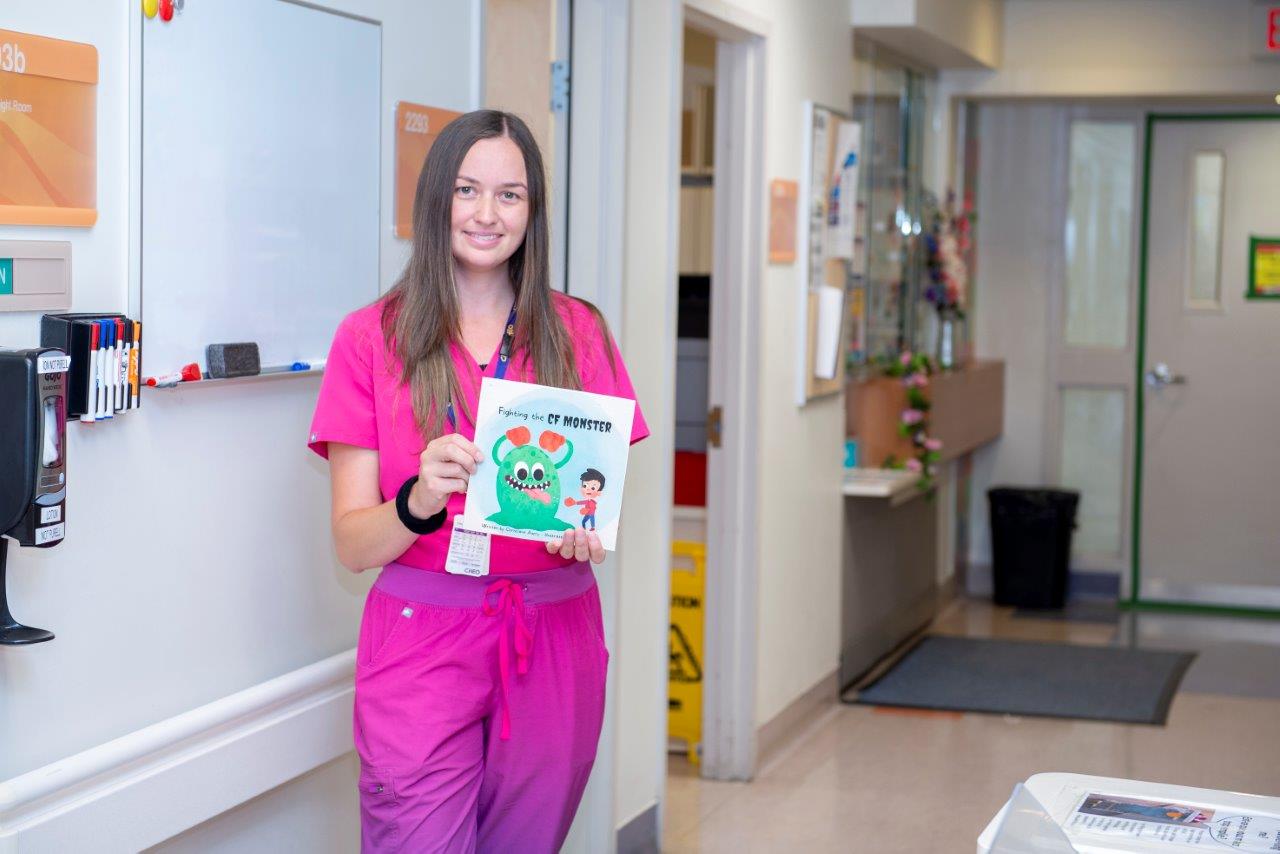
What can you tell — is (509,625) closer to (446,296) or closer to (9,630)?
(446,296)

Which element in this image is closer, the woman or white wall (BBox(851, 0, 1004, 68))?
the woman

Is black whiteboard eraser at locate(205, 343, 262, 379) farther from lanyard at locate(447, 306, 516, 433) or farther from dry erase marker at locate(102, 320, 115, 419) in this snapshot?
lanyard at locate(447, 306, 516, 433)

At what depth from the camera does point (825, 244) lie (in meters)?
5.15

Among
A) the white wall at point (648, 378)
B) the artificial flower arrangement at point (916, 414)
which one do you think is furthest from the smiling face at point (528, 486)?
the artificial flower arrangement at point (916, 414)

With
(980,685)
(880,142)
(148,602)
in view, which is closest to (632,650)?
(148,602)

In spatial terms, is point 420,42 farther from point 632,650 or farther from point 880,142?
point 880,142

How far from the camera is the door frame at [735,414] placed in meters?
4.50

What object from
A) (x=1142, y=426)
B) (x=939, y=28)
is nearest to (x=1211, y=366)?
(x=1142, y=426)

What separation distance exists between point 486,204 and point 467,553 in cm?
49

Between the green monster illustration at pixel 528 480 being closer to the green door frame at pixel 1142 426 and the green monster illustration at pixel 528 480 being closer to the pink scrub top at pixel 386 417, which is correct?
the pink scrub top at pixel 386 417

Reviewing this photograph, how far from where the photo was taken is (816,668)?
5324 millimetres

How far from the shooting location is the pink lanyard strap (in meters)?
2.11

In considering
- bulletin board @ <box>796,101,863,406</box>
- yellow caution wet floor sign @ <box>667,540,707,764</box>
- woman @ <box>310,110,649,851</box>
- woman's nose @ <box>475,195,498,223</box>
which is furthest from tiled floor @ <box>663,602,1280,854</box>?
woman's nose @ <box>475,195,498,223</box>

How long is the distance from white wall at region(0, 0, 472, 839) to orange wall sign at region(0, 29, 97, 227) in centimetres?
2
